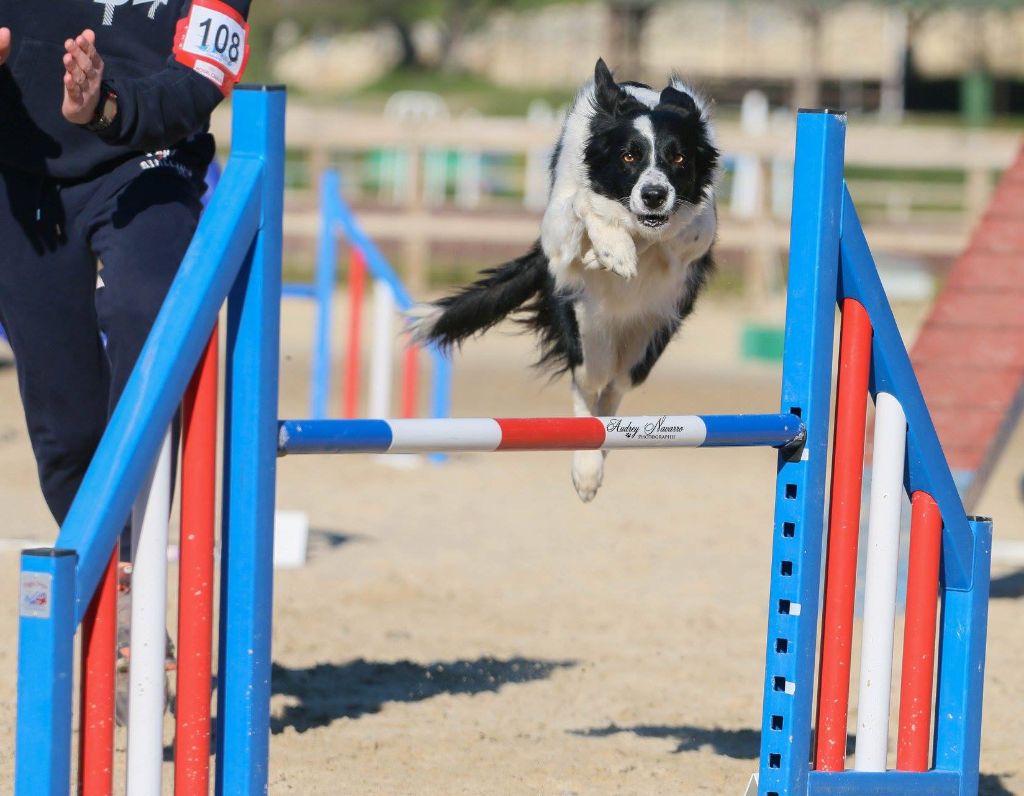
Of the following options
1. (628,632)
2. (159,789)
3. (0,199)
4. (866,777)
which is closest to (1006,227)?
(628,632)

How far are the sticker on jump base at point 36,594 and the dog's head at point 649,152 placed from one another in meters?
1.98

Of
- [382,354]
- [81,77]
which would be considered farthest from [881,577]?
[382,354]

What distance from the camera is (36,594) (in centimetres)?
206

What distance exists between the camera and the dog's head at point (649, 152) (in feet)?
12.2

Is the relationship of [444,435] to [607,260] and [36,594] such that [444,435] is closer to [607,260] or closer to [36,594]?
[36,594]

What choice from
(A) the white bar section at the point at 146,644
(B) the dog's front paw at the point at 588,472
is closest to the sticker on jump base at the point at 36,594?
(A) the white bar section at the point at 146,644

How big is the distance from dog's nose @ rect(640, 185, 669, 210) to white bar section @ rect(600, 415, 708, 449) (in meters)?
1.01

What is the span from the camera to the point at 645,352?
4.07 m

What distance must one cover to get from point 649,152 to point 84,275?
1.44m

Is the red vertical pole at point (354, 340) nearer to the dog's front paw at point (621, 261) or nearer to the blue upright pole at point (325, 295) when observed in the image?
the blue upright pole at point (325, 295)

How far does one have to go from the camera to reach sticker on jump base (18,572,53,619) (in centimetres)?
205

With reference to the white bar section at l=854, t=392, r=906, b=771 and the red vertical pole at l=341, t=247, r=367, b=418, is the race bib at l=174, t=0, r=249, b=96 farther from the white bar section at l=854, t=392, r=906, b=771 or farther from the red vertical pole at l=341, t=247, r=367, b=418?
the red vertical pole at l=341, t=247, r=367, b=418

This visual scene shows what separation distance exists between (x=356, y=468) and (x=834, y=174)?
205 inches

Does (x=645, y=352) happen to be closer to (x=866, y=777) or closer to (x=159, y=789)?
(x=866, y=777)
